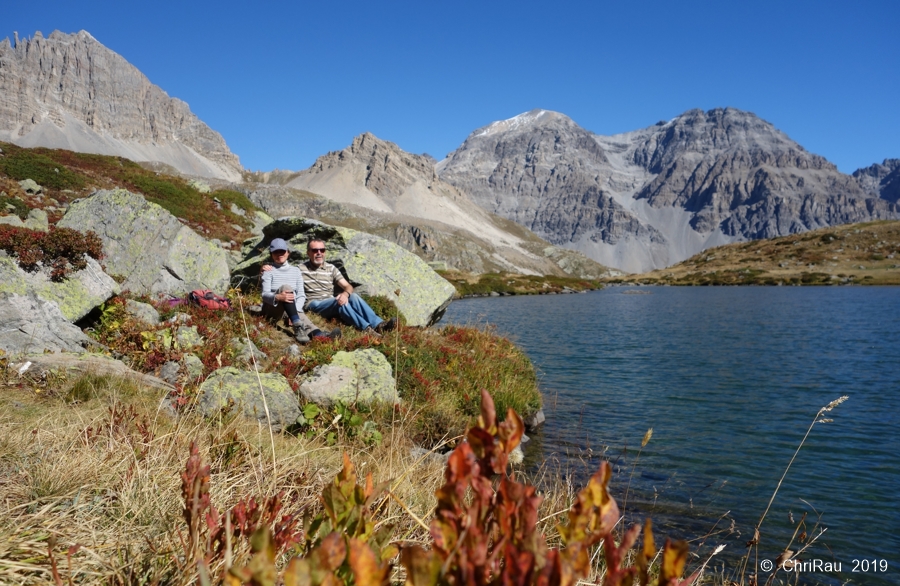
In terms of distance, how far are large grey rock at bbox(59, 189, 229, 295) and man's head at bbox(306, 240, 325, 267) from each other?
3443 millimetres

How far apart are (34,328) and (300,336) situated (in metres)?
4.63

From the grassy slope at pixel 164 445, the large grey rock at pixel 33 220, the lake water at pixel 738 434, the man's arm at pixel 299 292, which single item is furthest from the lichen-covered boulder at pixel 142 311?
the lake water at pixel 738 434

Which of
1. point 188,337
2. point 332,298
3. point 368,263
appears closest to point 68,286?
point 188,337

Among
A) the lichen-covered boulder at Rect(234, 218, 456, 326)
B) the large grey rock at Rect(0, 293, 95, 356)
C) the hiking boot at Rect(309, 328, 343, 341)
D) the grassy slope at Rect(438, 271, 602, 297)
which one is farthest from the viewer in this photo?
the grassy slope at Rect(438, 271, 602, 297)

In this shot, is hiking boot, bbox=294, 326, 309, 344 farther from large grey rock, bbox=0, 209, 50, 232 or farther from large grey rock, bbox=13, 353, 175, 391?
large grey rock, bbox=0, 209, 50, 232

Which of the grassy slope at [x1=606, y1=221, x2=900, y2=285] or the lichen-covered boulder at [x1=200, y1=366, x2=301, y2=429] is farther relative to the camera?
the grassy slope at [x1=606, y1=221, x2=900, y2=285]

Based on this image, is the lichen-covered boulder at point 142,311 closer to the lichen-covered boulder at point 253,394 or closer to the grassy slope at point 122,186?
the lichen-covered boulder at point 253,394

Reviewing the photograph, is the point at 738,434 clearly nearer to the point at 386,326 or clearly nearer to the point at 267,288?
the point at 386,326

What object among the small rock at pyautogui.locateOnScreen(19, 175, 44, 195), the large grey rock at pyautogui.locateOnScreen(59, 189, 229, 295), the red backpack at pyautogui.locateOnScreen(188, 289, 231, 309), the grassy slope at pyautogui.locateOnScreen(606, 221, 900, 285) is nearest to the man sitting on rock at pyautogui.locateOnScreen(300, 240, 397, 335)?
the red backpack at pyautogui.locateOnScreen(188, 289, 231, 309)

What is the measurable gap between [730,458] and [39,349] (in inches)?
505

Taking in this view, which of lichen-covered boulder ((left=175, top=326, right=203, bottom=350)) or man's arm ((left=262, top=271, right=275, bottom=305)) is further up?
man's arm ((left=262, top=271, right=275, bottom=305))

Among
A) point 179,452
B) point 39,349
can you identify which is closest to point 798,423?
point 179,452

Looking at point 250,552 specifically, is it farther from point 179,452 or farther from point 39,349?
point 39,349

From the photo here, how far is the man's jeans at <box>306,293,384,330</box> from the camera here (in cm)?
1230
